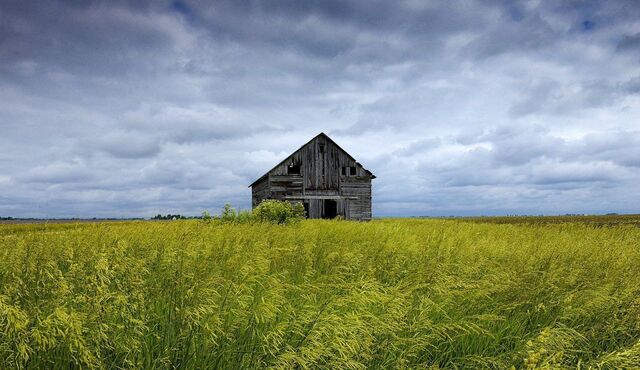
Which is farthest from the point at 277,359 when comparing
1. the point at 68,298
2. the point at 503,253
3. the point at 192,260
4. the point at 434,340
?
the point at 503,253

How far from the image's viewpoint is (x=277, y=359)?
9.93 feet

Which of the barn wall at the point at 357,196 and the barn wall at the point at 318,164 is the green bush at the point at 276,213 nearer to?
the barn wall at the point at 318,164

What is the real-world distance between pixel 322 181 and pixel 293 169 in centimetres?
224

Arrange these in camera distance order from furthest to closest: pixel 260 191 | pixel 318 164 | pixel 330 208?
pixel 260 191, pixel 330 208, pixel 318 164

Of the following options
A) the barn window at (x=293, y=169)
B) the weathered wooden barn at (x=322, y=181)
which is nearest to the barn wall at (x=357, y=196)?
the weathered wooden barn at (x=322, y=181)

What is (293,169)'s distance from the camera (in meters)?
30.6

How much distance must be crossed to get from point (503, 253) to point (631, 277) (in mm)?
2673

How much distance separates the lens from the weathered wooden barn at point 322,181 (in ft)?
98.5

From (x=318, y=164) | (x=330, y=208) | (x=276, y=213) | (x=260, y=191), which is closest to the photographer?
(x=276, y=213)

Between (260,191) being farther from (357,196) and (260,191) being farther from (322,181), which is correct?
(357,196)

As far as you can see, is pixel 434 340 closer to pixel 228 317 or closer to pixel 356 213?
pixel 228 317

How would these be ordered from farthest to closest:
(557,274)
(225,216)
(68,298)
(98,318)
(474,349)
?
(225,216) < (557,274) < (474,349) < (68,298) < (98,318)

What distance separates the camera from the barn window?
99.3 feet

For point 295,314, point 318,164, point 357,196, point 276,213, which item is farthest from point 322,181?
point 295,314
